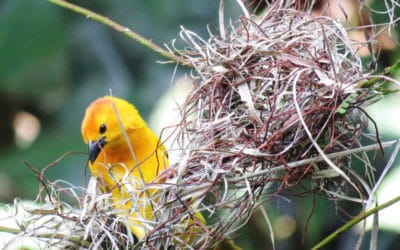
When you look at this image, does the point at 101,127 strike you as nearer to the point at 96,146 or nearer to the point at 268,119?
the point at 96,146

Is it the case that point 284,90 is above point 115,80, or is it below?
below

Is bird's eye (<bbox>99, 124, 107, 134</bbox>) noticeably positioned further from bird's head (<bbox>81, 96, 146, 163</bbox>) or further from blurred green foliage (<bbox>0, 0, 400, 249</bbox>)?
blurred green foliage (<bbox>0, 0, 400, 249</bbox>)

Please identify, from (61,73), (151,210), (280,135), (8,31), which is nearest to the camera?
(280,135)

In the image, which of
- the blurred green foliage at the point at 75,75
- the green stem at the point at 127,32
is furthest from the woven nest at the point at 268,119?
the blurred green foliage at the point at 75,75

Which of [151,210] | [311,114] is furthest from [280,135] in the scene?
[151,210]

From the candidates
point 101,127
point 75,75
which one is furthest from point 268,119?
Result: point 75,75

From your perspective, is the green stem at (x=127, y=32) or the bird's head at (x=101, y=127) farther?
the bird's head at (x=101, y=127)

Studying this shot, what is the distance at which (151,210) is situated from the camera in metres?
1.98

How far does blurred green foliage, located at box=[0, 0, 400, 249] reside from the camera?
3596 millimetres

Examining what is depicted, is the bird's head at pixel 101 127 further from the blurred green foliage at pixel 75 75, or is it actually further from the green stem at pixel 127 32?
the green stem at pixel 127 32

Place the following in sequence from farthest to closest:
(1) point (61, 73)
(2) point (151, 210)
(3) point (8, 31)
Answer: (1) point (61, 73)
(3) point (8, 31)
(2) point (151, 210)

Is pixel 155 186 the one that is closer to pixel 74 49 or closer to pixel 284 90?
pixel 284 90

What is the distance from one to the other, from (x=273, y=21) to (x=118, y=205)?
52 centimetres

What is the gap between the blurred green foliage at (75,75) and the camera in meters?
3.60
